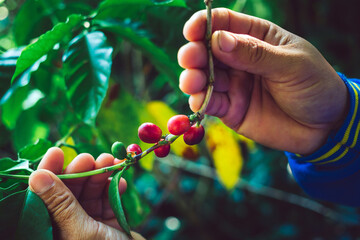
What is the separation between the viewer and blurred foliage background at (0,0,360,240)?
0.84 metres

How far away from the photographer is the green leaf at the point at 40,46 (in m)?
0.62

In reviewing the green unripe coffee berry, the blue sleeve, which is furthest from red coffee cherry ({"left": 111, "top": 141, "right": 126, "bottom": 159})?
the blue sleeve

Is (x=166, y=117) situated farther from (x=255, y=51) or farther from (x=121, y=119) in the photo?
(x=255, y=51)

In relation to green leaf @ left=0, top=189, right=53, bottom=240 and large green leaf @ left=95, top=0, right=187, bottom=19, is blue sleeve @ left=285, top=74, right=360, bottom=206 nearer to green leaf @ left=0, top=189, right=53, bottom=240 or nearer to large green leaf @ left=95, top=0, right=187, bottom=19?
large green leaf @ left=95, top=0, right=187, bottom=19

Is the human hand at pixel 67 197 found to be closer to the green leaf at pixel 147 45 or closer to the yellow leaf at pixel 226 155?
the green leaf at pixel 147 45

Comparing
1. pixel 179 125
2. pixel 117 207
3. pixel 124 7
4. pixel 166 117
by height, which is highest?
pixel 124 7

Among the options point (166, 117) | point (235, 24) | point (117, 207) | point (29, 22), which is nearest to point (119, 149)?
point (117, 207)

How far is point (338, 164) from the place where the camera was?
2.68ft

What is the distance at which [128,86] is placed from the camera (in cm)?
171

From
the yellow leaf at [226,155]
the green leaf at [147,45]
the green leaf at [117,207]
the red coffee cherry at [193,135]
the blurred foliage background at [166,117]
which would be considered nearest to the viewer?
the green leaf at [117,207]

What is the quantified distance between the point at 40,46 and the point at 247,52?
1.56 feet

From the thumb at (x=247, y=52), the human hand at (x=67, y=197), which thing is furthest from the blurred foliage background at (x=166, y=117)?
the thumb at (x=247, y=52)

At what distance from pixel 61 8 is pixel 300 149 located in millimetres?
870

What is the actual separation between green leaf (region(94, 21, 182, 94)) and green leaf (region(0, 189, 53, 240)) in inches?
17.7
